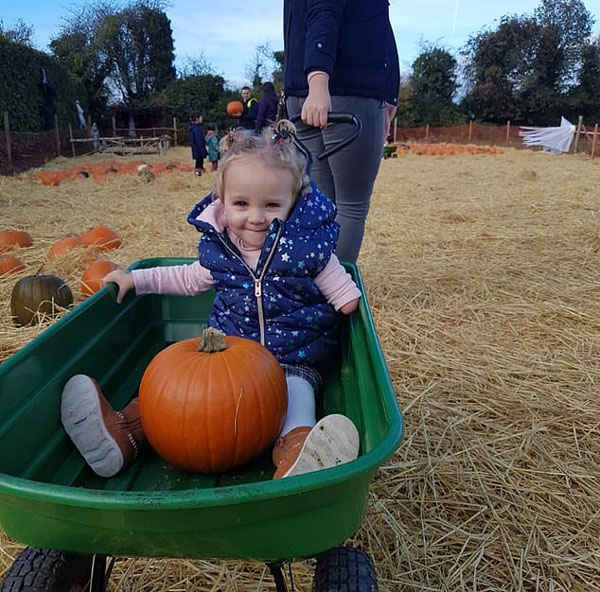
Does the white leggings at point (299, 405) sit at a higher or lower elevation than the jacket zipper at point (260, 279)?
lower

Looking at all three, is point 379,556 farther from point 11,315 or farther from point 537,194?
point 537,194

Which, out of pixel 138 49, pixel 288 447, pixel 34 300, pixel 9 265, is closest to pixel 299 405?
pixel 288 447

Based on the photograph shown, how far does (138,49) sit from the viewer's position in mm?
39469

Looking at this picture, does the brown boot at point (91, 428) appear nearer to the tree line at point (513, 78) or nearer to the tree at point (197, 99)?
the tree at point (197, 99)

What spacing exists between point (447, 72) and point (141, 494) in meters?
42.1

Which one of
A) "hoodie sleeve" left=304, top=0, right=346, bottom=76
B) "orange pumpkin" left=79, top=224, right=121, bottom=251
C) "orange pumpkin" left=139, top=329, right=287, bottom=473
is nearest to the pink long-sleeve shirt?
"orange pumpkin" left=139, top=329, right=287, bottom=473

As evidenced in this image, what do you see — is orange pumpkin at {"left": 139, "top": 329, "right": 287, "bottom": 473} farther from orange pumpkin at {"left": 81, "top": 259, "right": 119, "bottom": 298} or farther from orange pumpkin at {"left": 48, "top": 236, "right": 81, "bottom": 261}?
orange pumpkin at {"left": 48, "top": 236, "right": 81, "bottom": 261}

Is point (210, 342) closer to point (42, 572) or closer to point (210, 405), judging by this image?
point (210, 405)

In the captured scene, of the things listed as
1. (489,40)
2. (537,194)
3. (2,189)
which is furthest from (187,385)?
(489,40)

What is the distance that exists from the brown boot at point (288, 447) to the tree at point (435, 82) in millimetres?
38060

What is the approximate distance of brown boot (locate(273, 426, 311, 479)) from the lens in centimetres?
151

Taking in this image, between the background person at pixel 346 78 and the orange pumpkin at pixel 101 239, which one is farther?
the orange pumpkin at pixel 101 239

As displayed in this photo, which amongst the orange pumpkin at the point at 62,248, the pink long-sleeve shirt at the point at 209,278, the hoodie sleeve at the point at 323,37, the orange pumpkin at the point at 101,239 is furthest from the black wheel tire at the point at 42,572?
the orange pumpkin at the point at 101,239

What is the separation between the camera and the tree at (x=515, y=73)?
3634 cm
